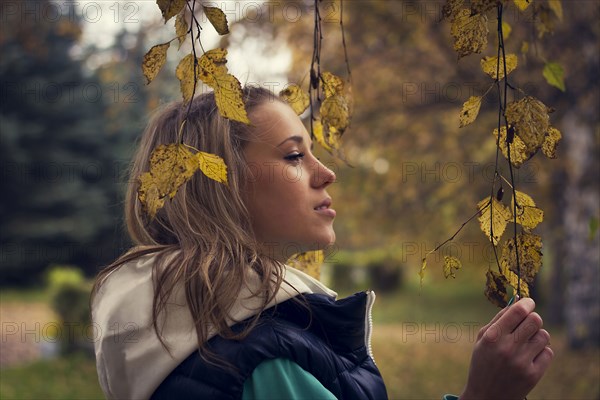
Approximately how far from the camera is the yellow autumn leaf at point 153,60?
1.29 m

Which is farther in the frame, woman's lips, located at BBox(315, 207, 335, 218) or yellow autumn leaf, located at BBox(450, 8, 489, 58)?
woman's lips, located at BBox(315, 207, 335, 218)

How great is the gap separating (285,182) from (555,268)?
12.3m

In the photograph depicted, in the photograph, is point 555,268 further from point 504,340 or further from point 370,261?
point 504,340

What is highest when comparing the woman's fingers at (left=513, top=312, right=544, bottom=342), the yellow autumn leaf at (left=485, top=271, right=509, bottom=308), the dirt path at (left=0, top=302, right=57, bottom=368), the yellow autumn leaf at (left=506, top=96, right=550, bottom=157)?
the yellow autumn leaf at (left=506, top=96, right=550, bottom=157)

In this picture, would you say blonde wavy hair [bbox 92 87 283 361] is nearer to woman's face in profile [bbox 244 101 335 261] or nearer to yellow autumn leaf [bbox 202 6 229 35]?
woman's face in profile [bbox 244 101 335 261]

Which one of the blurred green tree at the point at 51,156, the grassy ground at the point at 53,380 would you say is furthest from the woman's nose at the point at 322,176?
the blurred green tree at the point at 51,156

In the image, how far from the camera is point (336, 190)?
8.23 metres

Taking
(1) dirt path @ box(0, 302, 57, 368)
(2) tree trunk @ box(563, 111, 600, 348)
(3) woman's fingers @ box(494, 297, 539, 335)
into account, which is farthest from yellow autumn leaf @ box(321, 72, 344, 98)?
(1) dirt path @ box(0, 302, 57, 368)

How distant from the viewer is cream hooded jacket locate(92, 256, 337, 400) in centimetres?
146

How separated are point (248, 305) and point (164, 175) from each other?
0.43 meters

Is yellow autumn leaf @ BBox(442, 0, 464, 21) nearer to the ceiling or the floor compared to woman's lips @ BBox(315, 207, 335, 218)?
nearer to the ceiling

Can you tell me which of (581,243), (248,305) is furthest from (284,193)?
(581,243)

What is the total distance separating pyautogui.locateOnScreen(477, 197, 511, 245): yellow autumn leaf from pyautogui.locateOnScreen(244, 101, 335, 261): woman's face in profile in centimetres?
47

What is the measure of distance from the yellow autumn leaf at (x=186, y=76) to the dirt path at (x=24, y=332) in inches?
337
